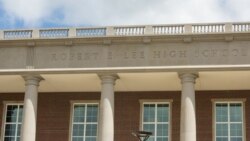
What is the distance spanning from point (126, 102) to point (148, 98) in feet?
6.35

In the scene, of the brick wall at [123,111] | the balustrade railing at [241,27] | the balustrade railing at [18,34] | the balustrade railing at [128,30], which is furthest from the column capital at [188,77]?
the balustrade railing at [18,34]

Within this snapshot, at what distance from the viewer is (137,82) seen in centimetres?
4625

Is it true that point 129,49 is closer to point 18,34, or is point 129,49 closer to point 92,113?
point 18,34

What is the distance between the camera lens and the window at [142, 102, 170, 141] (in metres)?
48.2

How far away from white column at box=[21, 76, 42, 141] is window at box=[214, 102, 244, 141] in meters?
14.9

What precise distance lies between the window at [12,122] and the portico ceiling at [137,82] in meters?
1.82

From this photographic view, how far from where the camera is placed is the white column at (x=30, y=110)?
42594 millimetres

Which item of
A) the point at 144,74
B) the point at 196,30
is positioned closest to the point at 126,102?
the point at 144,74

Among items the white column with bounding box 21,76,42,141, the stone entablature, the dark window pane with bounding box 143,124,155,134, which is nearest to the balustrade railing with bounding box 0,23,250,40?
the stone entablature

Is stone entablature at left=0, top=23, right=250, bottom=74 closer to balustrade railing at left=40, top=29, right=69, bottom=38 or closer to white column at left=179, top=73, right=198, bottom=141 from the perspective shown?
balustrade railing at left=40, top=29, right=69, bottom=38

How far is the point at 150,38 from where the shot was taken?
42.6 meters

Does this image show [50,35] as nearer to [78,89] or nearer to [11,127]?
[78,89]

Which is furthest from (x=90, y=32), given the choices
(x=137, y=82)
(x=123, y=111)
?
(x=123, y=111)

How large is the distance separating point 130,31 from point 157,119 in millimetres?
8853
